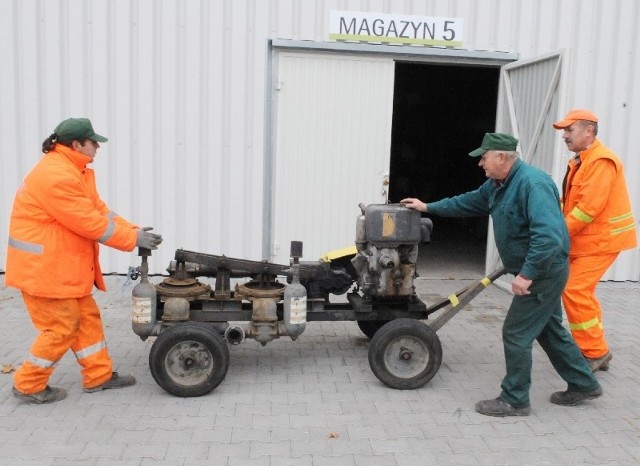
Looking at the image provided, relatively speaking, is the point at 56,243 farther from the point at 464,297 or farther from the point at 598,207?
the point at 598,207

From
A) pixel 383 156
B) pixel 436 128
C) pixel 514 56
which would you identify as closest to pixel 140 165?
pixel 383 156

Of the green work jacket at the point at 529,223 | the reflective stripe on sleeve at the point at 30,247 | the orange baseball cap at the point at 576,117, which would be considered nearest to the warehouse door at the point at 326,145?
the orange baseball cap at the point at 576,117

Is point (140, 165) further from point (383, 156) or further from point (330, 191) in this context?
point (383, 156)

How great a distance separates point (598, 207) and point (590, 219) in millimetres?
104

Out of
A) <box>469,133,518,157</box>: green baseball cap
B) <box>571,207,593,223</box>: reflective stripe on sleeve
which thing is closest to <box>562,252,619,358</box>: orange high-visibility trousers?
<box>571,207,593,223</box>: reflective stripe on sleeve

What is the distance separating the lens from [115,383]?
4777mm

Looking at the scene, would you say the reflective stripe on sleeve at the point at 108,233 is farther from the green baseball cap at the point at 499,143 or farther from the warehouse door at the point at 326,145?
the warehouse door at the point at 326,145

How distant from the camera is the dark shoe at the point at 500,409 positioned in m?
4.41

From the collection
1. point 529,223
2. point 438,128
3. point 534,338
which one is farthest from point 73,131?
point 438,128

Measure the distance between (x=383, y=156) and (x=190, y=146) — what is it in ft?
7.75

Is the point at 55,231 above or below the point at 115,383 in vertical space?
above

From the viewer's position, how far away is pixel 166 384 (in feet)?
14.9

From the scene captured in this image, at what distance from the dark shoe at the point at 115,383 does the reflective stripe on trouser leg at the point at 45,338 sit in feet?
1.23

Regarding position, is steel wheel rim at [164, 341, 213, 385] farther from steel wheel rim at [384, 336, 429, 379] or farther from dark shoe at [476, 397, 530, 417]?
dark shoe at [476, 397, 530, 417]
